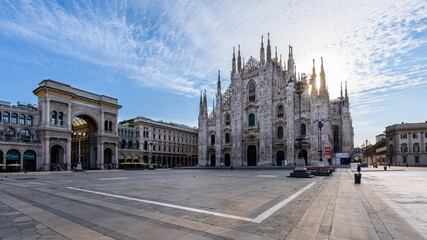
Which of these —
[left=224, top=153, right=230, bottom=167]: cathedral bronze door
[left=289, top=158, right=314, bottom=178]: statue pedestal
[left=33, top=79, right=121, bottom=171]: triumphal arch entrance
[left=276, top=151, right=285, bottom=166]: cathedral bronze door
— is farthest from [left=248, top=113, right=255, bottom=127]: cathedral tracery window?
[left=289, top=158, right=314, bottom=178]: statue pedestal

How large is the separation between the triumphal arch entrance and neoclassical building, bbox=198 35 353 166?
72.1 feet

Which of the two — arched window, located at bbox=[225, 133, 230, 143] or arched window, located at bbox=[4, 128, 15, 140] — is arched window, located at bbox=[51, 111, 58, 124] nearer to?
arched window, located at bbox=[4, 128, 15, 140]

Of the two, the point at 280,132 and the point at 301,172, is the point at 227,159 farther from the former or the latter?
the point at 301,172

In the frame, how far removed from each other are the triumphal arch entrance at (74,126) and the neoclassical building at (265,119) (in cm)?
2199

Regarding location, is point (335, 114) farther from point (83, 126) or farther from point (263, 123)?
point (83, 126)

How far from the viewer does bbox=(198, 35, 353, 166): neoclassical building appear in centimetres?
4662

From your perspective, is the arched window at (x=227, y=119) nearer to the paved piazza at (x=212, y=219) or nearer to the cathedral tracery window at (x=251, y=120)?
the cathedral tracery window at (x=251, y=120)

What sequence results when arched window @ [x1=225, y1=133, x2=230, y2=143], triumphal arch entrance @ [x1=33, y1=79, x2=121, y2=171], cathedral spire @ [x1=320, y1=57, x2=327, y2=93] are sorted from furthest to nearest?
arched window @ [x1=225, y1=133, x2=230, y2=143]
cathedral spire @ [x1=320, y1=57, x2=327, y2=93]
triumphal arch entrance @ [x1=33, y1=79, x2=121, y2=171]

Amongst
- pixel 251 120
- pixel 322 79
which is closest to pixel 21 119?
pixel 251 120

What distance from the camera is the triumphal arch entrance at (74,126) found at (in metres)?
43.4

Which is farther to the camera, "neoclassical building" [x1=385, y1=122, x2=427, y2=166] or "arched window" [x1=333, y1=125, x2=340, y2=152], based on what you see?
"neoclassical building" [x1=385, y1=122, x2=427, y2=166]

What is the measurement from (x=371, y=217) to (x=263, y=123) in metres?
45.8

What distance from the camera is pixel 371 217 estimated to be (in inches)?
259

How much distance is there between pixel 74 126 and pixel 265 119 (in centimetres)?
4982
